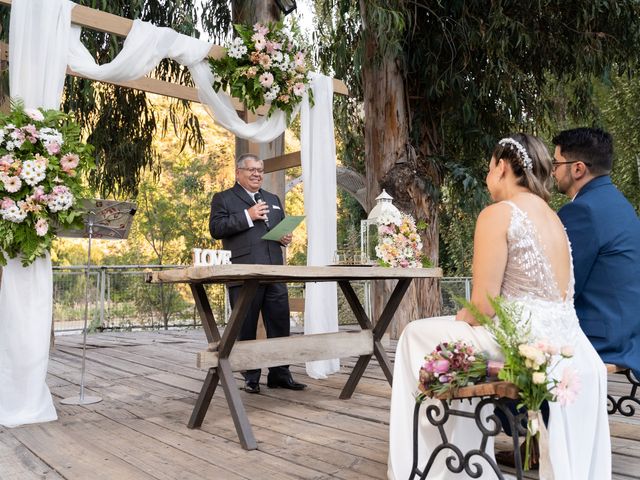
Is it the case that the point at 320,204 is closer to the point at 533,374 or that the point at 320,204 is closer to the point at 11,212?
the point at 11,212

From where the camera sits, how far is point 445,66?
8.19m

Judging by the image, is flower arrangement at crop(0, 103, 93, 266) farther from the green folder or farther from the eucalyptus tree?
the eucalyptus tree

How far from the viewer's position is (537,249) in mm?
2393

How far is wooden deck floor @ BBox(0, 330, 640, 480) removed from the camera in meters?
2.83

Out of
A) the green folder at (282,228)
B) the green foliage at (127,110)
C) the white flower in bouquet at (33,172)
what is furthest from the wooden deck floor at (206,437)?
the green foliage at (127,110)

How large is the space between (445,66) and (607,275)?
5.88 meters

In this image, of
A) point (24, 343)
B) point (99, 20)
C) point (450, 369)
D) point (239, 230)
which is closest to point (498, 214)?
point (450, 369)

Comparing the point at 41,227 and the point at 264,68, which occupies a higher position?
the point at 264,68

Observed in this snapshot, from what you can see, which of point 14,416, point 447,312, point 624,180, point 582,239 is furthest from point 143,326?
point 624,180

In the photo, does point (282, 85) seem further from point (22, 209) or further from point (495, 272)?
point (495, 272)

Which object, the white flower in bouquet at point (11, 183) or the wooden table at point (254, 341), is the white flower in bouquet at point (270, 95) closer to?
the wooden table at point (254, 341)

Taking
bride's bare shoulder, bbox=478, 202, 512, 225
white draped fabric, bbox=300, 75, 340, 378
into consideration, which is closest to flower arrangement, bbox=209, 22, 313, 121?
white draped fabric, bbox=300, 75, 340, 378

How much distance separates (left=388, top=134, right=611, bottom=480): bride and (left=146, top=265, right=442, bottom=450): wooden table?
1.06m

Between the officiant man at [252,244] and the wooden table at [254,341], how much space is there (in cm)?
64
